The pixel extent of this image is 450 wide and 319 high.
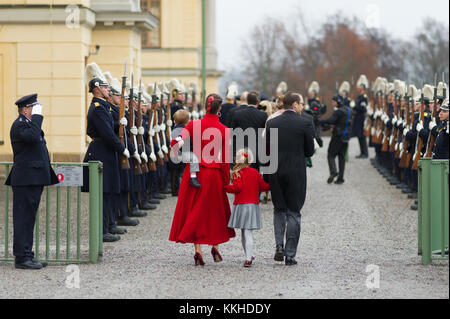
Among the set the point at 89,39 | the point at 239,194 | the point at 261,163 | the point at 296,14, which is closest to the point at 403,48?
the point at 296,14

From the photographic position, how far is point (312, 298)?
9.27 metres

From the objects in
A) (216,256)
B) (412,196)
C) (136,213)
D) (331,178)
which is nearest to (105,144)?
(216,256)

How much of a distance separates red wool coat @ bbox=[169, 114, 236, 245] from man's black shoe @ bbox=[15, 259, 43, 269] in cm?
136

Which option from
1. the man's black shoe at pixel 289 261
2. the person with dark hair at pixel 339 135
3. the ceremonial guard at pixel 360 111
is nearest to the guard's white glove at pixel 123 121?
the man's black shoe at pixel 289 261

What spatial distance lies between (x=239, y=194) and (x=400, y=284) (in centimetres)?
204

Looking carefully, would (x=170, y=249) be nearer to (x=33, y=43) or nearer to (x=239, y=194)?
(x=239, y=194)

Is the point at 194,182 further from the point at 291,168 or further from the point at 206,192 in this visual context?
the point at 291,168

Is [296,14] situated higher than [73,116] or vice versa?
[296,14]

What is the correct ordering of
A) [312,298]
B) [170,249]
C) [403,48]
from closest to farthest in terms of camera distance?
1. [312,298]
2. [170,249]
3. [403,48]

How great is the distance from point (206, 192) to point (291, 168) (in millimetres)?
907

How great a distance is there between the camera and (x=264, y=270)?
429 inches

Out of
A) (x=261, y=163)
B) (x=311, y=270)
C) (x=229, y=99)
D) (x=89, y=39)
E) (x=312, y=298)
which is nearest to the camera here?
(x=312, y=298)

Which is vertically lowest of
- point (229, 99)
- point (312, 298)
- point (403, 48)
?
point (312, 298)

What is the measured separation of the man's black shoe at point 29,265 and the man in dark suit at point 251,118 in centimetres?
620
